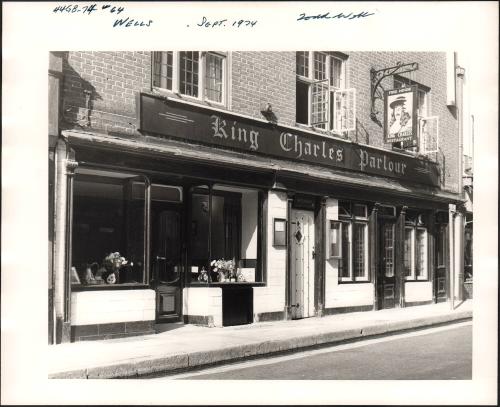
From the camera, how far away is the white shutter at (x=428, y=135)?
52.4 feet

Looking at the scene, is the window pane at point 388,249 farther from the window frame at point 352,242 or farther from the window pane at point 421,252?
the window pane at point 421,252

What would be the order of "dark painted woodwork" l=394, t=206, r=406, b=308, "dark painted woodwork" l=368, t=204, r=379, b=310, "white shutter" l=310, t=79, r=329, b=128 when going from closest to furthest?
"white shutter" l=310, t=79, r=329, b=128 → "dark painted woodwork" l=368, t=204, r=379, b=310 → "dark painted woodwork" l=394, t=206, r=406, b=308

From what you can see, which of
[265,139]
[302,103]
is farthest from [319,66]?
[265,139]

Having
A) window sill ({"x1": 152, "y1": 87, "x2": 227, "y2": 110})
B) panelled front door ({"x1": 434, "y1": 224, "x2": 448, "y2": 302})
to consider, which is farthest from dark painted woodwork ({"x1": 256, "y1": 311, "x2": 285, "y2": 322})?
panelled front door ({"x1": 434, "y1": 224, "x2": 448, "y2": 302})

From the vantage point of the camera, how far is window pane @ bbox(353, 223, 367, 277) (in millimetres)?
14148

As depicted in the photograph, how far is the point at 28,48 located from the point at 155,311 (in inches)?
189

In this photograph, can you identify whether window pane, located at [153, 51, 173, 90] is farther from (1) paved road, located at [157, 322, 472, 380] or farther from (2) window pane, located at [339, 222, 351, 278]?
(2) window pane, located at [339, 222, 351, 278]

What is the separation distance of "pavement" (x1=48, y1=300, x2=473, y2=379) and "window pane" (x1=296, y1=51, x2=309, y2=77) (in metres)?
4.90

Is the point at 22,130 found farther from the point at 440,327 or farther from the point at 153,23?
the point at 440,327

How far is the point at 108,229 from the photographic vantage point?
31.9ft

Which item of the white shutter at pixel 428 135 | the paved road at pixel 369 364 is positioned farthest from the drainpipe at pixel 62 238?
the white shutter at pixel 428 135

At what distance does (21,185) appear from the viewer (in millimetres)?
6629

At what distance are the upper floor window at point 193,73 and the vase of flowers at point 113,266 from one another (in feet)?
9.14

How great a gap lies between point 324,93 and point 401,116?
1.86 m
